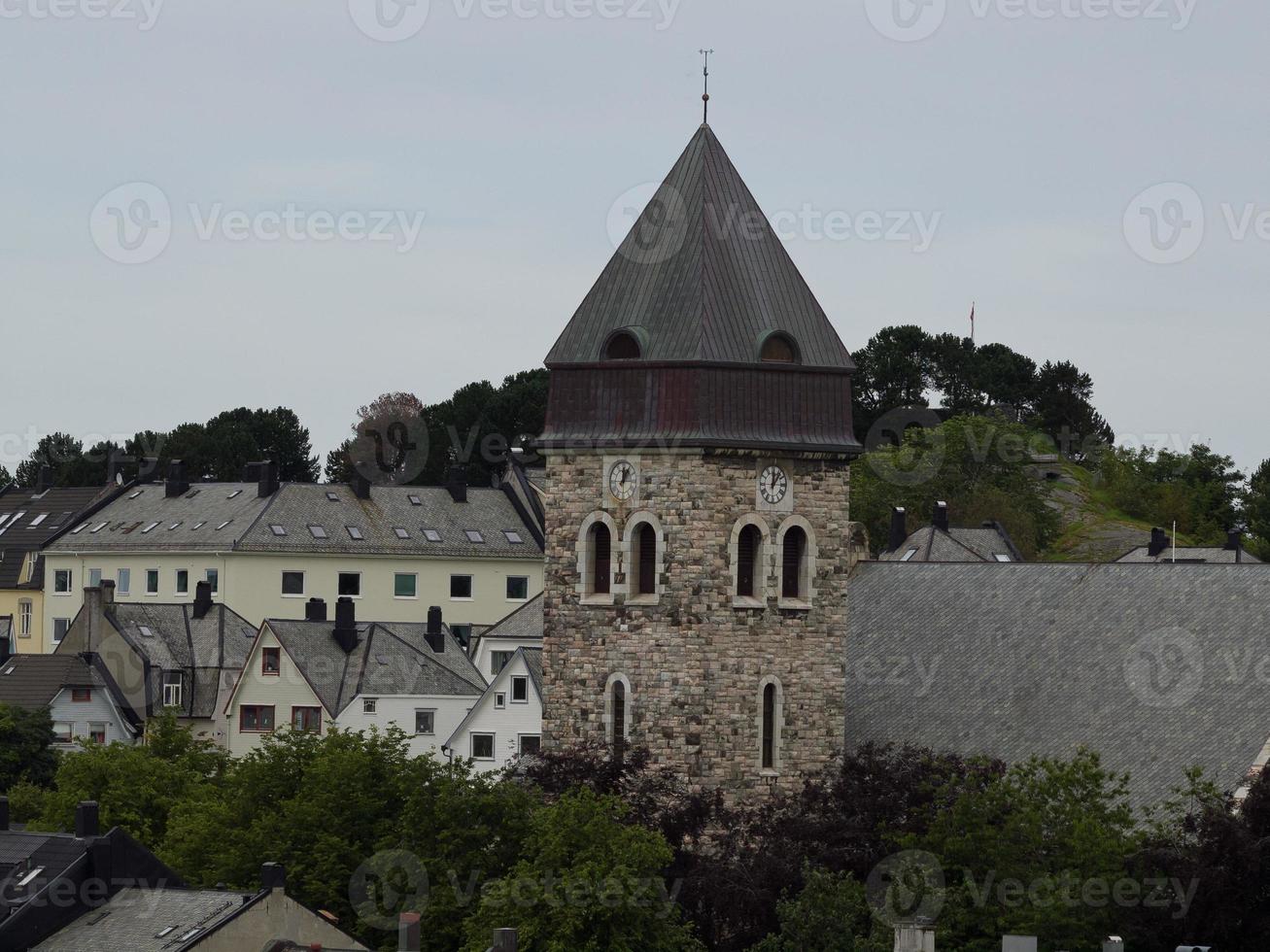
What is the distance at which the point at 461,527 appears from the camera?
12812 centimetres

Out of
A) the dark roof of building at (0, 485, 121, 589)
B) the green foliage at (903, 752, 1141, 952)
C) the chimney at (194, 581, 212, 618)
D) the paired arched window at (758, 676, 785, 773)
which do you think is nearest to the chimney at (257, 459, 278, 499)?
the dark roof of building at (0, 485, 121, 589)

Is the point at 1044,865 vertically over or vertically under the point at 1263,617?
under

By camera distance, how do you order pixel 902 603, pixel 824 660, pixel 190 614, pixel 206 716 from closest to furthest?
1. pixel 824 660
2. pixel 902 603
3. pixel 206 716
4. pixel 190 614

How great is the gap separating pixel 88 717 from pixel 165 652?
18.4ft

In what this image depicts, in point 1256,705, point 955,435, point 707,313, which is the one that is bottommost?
point 1256,705

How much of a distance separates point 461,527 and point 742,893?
6822cm

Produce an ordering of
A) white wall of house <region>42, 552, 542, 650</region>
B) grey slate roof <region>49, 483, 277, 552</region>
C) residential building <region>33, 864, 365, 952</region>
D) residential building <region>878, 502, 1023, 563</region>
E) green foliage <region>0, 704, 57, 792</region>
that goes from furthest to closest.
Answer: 1. grey slate roof <region>49, 483, 277, 552</region>
2. white wall of house <region>42, 552, 542, 650</region>
3. residential building <region>878, 502, 1023, 563</region>
4. green foliage <region>0, 704, 57, 792</region>
5. residential building <region>33, 864, 365, 952</region>

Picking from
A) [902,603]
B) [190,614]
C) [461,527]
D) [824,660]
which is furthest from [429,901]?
[461,527]

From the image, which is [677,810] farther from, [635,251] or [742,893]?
[635,251]

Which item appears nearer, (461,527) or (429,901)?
(429,901)

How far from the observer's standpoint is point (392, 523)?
127750 mm

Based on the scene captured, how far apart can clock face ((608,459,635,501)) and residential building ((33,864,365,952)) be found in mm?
10536

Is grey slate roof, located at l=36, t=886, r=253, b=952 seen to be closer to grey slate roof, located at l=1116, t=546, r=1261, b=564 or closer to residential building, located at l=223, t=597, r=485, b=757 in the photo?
residential building, located at l=223, t=597, r=485, b=757

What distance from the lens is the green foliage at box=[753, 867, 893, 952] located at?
190 feet
